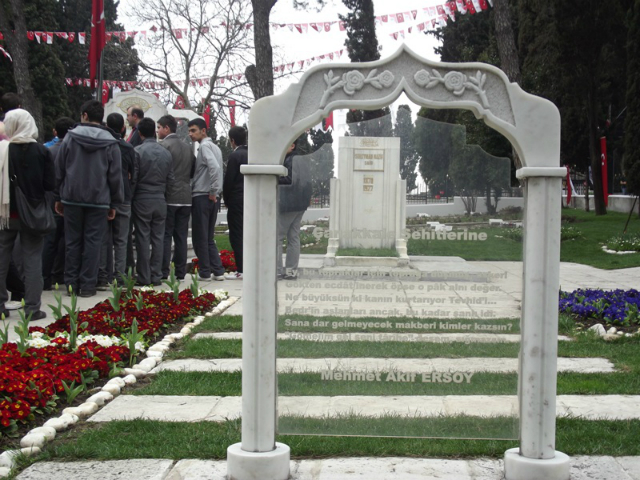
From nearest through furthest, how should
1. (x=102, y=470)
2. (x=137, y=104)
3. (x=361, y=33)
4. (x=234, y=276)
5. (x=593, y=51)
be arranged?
(x=102, y=470) → (x=234, y=276) → (x=137, y=104) → (x=593, y=51) → (x=361, y=33)

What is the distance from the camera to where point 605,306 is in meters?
8.12

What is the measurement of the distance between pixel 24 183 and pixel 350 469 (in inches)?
195

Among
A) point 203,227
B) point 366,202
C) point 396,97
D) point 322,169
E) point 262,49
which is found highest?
point 262,49

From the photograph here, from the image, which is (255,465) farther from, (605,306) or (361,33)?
(361,33)

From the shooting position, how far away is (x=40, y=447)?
4.10 metres

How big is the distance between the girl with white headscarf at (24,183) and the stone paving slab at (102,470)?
3664 mm

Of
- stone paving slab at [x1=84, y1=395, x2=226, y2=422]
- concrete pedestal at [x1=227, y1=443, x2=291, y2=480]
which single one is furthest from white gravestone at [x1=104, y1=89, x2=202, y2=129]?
concrete pedestal at [x1=227, y1=443, x2=291, y2=480]

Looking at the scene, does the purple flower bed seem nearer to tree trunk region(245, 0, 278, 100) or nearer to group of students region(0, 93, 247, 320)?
group of students region(0, 93, 247, 320)

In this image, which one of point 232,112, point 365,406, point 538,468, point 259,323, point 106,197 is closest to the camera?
point 538,468

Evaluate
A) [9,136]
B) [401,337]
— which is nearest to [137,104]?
[9,136]

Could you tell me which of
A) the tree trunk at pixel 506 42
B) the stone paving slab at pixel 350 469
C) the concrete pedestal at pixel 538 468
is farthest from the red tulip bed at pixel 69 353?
the tree trunk at pixel 506 42

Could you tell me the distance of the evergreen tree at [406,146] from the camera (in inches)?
Result: 156

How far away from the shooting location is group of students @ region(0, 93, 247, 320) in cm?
737

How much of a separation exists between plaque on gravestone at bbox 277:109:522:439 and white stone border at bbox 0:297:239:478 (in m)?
1.39
